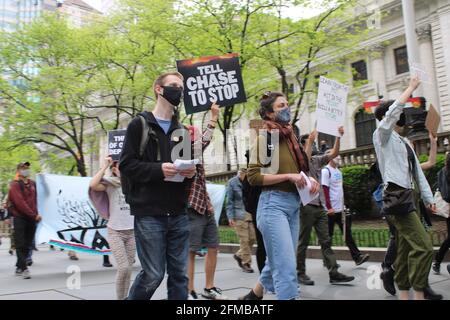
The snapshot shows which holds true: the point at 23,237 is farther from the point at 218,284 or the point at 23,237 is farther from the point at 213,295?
the point at 213,295

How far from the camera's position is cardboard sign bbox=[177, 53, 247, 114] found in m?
5.34

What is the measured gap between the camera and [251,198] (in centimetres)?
551

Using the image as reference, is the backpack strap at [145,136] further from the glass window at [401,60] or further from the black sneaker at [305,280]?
A: the glass window at [401,60]

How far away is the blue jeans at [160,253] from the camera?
3205mm

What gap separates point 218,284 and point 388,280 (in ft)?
8.16

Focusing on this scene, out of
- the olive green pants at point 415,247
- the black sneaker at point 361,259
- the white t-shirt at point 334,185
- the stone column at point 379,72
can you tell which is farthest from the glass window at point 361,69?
the olive green pants at point 415,247

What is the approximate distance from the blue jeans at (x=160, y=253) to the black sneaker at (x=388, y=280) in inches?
122

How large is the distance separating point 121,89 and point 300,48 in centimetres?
973

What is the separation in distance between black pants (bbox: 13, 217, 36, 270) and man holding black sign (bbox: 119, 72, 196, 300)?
601 centimetres

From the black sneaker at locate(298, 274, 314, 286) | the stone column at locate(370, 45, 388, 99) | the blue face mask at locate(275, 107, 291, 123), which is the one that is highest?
the stone column at locate(370, 45, 388, 99)

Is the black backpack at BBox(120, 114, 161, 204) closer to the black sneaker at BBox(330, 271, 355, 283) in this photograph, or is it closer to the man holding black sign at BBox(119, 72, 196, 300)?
the man holding black sign at BBox(119, 72, 196, 300)

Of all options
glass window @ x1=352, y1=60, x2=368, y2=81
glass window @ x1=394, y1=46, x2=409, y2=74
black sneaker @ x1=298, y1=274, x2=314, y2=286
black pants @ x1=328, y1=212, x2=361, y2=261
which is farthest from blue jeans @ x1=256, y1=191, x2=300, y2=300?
glass window @ x1=352, y1=60, x2=368, y2=81

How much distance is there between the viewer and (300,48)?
1980 cm
